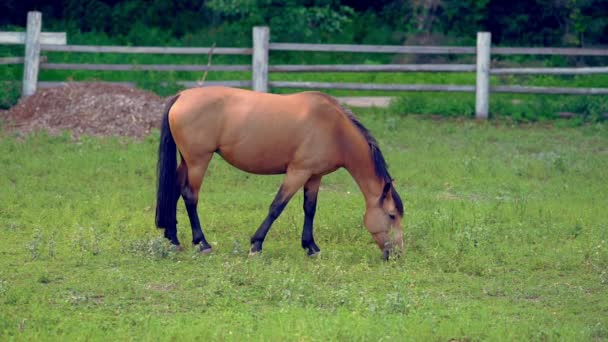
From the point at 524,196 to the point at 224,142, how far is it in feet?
13.6

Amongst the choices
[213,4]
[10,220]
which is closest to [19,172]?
[10,220]

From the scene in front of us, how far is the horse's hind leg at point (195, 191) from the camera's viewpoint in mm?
9016

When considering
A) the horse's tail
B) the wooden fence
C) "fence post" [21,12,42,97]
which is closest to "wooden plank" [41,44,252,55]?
the wooden fence

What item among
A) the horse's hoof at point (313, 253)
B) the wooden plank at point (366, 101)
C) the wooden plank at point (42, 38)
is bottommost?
the horse's hoof at point (313, 253)

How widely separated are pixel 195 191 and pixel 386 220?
1719mm

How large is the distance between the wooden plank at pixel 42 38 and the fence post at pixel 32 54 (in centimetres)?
9

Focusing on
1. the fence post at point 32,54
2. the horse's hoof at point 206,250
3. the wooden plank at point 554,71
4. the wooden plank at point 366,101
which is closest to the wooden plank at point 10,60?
the fence post at point 32,54

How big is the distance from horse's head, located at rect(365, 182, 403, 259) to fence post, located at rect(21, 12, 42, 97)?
30.0 feet

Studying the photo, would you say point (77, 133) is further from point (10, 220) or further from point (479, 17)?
point (479, 17)

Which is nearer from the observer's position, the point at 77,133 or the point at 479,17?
the point at 77,133

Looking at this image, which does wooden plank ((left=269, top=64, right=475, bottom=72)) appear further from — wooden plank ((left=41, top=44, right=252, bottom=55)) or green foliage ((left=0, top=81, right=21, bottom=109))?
green foliage ((left=0, top=81, right=21, bottom=109))

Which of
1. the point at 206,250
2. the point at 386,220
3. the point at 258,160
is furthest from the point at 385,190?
the point at 206,250

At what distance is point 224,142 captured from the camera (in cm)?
905

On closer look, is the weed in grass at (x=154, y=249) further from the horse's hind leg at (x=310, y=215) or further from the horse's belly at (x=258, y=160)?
the horse's hind leg at (x=310, y=215)
